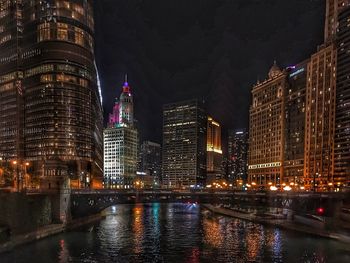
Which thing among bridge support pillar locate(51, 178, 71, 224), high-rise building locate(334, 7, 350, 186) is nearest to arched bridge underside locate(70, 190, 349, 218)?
bridge support pillar locate(51, 178, 71, 224)

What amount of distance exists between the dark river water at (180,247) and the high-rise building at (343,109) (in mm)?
121137

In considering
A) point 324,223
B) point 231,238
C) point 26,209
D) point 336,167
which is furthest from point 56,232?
point 336,167

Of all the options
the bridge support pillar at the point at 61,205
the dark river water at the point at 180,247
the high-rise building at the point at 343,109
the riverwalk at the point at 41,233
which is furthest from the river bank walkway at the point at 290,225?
the high-rise building at the point at 343,109

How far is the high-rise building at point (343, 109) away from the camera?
192625 mm

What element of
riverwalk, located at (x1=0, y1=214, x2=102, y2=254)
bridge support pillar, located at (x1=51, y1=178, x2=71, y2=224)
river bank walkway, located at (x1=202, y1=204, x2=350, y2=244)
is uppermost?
bridge support pillar, located at (x1=51, y1=178, x2=71, y2=224)

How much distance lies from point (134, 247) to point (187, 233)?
2144 centimetres

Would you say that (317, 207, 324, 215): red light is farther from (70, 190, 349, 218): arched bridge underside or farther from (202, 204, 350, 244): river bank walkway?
(202, 204, 350, 244): river bank walkway

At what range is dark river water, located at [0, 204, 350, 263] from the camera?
5862 cm

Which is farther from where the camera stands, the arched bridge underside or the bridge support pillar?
the arched bridge underside

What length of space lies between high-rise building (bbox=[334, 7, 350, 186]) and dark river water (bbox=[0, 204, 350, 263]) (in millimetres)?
121137

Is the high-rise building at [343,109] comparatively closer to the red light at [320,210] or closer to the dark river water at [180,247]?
the red light at [320,210]

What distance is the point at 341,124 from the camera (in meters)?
196

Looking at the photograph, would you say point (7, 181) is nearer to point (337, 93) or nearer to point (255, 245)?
point (255, 245)

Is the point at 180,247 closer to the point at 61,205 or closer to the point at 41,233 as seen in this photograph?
the point at 41,233
